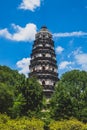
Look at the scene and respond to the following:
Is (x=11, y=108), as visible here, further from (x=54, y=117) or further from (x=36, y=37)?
(x=36, y=37)

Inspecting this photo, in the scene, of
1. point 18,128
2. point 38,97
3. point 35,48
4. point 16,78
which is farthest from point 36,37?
point 18,128

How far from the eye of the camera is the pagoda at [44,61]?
7581 centimetres

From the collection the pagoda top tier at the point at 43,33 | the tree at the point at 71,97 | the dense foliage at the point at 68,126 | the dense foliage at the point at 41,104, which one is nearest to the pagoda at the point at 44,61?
the pagoda top tier at the point at 43,33

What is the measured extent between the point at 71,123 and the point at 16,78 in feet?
75.4

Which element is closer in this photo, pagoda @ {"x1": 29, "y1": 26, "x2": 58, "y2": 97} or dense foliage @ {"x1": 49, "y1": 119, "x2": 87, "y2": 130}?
dense foliage @ {"x1": 49, "y1": 119, "x2": 87, "y2": 130}

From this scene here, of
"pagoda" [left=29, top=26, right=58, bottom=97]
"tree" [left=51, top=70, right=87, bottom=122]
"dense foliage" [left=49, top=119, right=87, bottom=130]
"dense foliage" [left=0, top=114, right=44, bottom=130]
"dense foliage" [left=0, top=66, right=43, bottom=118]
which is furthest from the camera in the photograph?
"pagoda" [left=29, top=26, right=58, bottom=97]

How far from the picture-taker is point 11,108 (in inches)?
2269

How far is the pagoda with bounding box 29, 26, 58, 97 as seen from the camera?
249ft

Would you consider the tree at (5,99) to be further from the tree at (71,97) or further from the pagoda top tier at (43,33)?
A: the pagoda top tier at (43,33)

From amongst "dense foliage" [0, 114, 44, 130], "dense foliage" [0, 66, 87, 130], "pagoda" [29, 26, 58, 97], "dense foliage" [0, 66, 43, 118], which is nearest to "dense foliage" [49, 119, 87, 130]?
"dense foliage" [0, 66, 87, 130]

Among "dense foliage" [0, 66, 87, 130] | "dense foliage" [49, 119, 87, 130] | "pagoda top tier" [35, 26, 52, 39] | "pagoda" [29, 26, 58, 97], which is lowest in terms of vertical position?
"dense foliage" [49, 119, 87, 130]

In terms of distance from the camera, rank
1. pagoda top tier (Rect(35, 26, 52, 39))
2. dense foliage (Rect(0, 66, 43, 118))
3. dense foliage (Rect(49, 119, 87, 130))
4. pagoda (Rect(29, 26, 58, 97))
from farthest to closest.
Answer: pagoda top tier (Rect(35, 26, 52, 39))
pagoda (Rect(29, 26, 58, 97))
dense foliage (Rect(0, 66, 43, 118))
dense foliage (Rect(49, 119, 87, 130))

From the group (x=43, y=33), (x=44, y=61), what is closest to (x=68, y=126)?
(x=44, y=61)

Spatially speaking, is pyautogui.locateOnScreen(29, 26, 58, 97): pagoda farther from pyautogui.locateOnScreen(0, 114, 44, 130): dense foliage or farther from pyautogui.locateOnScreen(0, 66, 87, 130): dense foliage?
pyautogui.locateOnScreen(0, 114, 44, 130): dense foliage
